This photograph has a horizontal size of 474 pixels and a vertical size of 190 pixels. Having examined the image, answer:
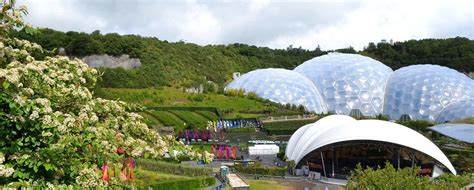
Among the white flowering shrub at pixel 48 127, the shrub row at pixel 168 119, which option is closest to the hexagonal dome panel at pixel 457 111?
the shrub row at pixel 168 119

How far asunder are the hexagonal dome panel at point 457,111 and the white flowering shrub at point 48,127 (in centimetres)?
5487

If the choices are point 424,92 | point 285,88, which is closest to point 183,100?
point 285,88

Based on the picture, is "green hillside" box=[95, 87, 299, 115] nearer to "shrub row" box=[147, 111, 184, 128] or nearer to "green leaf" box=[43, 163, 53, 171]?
"shrub row" box=[147, 111, 184, 128]

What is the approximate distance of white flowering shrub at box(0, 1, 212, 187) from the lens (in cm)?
578

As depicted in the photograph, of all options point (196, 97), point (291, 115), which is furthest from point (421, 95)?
point (196, 97)

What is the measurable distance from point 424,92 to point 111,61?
47729mm

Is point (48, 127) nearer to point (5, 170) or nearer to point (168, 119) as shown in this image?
point (5, 170)

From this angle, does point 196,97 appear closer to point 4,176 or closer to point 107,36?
point 107,36

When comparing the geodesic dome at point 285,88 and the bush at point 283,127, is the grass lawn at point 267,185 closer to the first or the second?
the bush at point 283,127

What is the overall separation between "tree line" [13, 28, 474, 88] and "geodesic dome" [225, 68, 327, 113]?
16.2 m

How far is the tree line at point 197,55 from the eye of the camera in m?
80.3

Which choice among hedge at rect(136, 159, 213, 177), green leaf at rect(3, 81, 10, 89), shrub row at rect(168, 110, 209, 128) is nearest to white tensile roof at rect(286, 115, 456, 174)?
hedge at rect(136, 159, 213, 177)

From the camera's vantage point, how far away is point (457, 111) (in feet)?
186

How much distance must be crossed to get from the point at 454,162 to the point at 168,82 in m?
55.8
